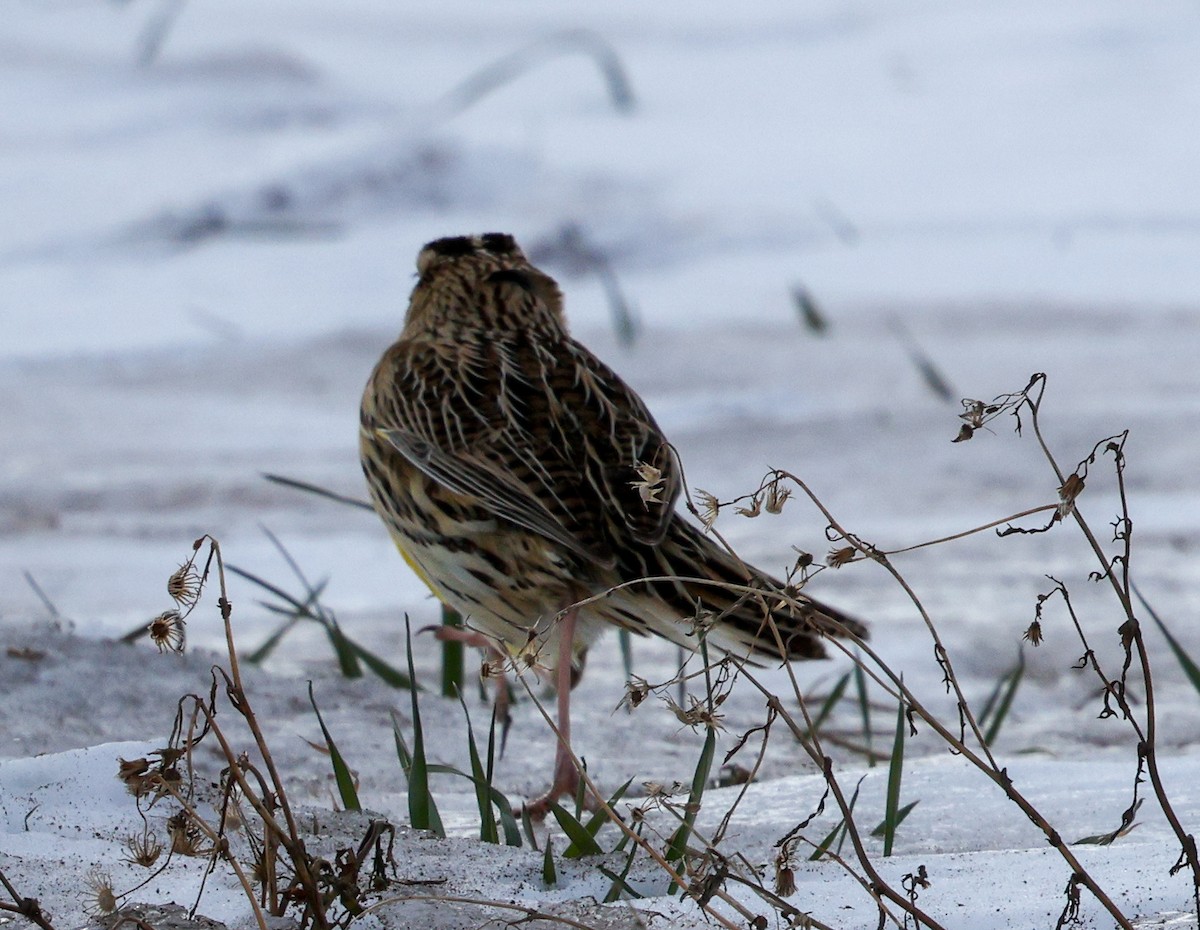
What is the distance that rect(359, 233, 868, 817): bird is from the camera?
368 cm

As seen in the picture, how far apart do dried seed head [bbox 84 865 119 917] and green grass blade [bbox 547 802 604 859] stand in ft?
2.24

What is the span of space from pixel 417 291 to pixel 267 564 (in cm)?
128

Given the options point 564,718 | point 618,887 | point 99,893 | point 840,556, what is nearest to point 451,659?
point 564,718

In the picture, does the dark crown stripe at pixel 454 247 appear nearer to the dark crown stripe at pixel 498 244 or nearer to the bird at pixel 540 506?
the dark crown stripe at pixel 498 244

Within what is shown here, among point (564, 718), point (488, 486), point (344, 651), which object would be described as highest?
point (488, 486)

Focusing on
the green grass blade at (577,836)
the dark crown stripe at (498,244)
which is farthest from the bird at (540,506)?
the dark crown stripe at (498,244)

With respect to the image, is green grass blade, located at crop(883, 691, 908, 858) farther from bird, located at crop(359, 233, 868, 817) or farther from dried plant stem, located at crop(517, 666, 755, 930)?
dried plant stem, located at crop(517, 666, 755, 930)

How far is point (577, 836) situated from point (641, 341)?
6.11 m

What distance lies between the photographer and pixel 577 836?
2.86 meters

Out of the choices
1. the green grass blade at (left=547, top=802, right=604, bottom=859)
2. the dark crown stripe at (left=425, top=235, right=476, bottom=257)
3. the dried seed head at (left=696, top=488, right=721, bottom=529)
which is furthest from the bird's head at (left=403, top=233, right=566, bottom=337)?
the dried seed head at (left=696, top=488, right=721, bottom=529)

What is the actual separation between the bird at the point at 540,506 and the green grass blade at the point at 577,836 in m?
0.54

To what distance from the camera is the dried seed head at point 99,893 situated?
239 centimetres

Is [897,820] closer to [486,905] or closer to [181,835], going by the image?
[486,905]

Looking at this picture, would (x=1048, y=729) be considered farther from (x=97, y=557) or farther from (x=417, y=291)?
(x=97, y=557)
